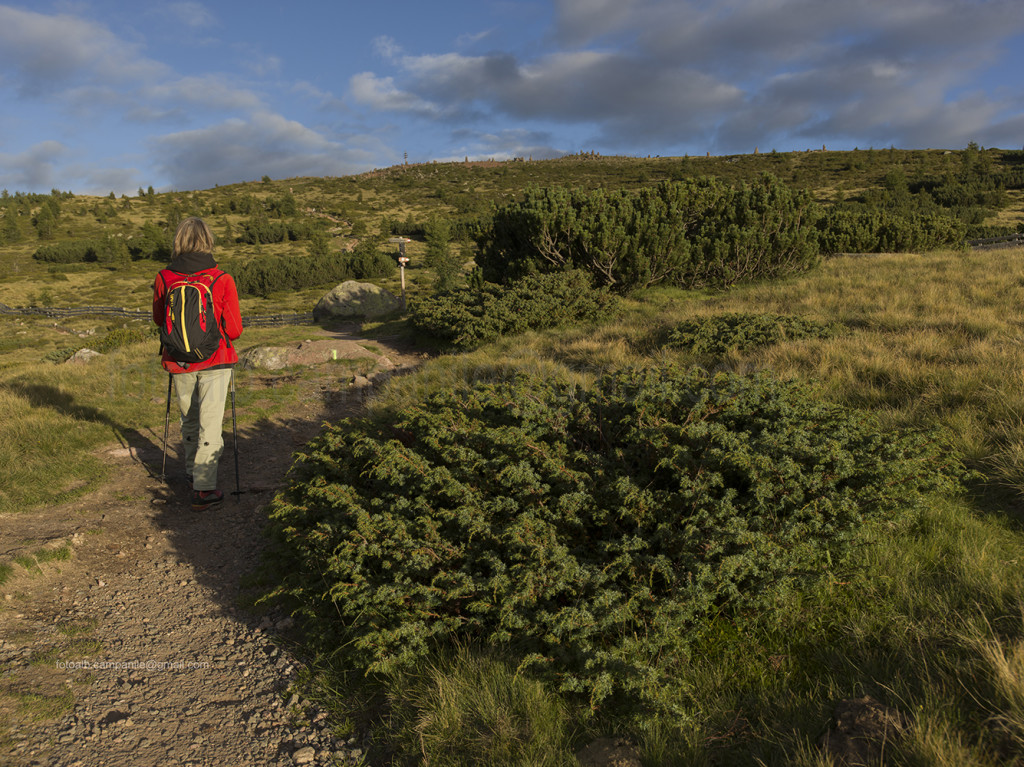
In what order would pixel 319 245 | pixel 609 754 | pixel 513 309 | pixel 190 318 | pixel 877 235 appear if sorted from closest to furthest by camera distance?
pixel 609 754, pixel 190 318, pixel 513 309, pixel 877 235, pixel 319 245

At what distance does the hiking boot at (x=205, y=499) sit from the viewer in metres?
4.75

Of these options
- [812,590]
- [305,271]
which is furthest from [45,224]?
[812,590]

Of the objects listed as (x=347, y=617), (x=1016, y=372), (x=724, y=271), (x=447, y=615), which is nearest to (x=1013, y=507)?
(x=1016, y=372)

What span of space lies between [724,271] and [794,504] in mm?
12175

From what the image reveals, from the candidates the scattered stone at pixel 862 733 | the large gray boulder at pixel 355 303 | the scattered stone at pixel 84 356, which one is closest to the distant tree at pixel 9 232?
the large gray boulder at pixel 355 303

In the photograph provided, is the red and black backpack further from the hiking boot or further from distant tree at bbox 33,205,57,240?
distant tree at bbox 33,205,57,240

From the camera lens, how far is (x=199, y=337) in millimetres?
4469

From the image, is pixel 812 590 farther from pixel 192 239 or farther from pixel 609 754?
pixel 192 239

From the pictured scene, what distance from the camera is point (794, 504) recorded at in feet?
8.48

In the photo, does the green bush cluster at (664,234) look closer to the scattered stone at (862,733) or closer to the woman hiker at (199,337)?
the woman hiker at (199,337)

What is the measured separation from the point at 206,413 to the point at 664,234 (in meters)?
10.7

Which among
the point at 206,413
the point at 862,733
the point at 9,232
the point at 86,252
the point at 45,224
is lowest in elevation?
the point at 862,733

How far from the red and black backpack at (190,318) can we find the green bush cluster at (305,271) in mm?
39981

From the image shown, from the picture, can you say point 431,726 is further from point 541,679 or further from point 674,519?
point 674,519
